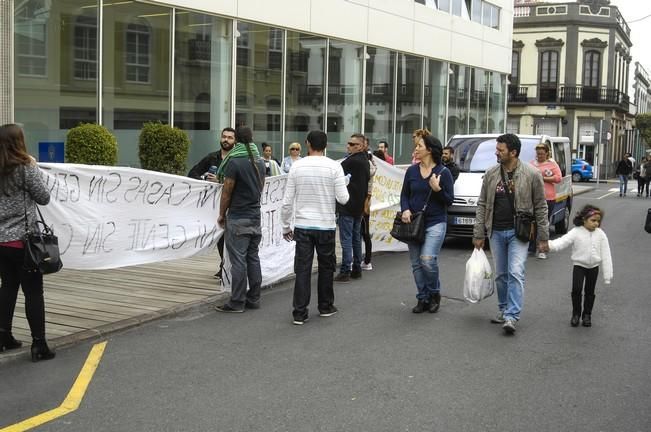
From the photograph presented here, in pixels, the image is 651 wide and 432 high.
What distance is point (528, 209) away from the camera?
24.5ft

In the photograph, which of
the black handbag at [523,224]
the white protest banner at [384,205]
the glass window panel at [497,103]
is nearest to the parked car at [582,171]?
the glass window panel at [497,103]

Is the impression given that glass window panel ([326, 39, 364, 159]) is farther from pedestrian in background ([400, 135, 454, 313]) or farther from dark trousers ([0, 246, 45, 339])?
dark trousers ([0, 246, 45, 339])

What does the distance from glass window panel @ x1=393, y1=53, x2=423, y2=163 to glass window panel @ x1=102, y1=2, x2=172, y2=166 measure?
10204 millimetres

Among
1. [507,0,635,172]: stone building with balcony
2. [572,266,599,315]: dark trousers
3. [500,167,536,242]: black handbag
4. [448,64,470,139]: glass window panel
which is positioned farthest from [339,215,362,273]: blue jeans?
[507,0,635,172]: stone building with balcony

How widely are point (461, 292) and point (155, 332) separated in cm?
397

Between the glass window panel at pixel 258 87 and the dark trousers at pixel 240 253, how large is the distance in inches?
384

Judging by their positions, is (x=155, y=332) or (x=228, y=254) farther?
(x=228, y=254)

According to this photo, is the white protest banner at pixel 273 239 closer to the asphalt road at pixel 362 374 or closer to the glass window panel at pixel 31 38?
the asphalt road at pixel 362 374

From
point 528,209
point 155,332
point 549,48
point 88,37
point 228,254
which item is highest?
point 549,48

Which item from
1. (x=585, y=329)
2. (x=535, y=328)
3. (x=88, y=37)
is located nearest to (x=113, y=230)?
(x=535, y=328)

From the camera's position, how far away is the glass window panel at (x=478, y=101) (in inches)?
1171

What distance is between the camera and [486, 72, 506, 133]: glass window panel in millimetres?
31502

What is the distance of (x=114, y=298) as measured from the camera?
8.58 m

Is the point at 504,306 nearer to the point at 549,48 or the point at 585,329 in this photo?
the point at 585,329
